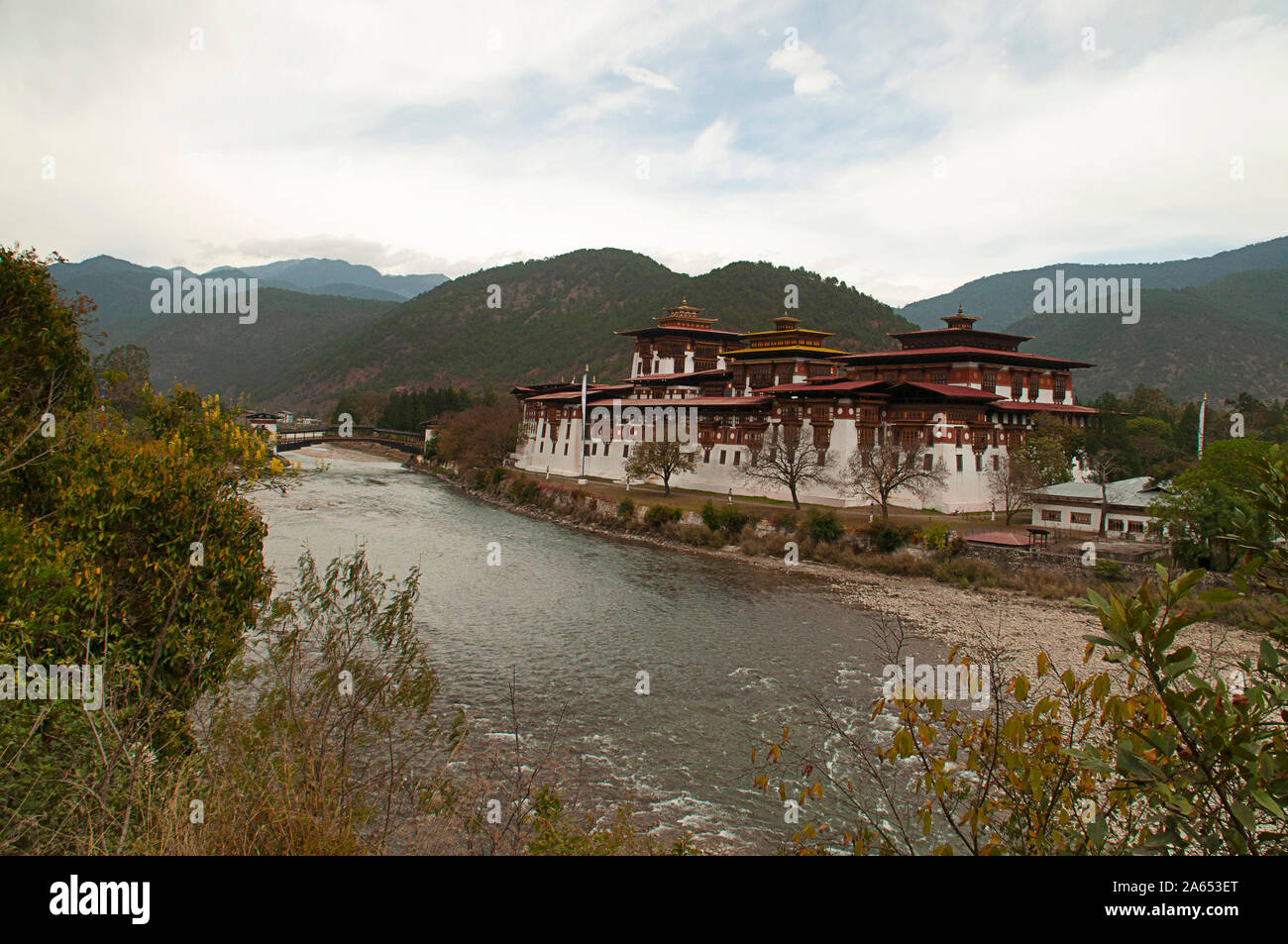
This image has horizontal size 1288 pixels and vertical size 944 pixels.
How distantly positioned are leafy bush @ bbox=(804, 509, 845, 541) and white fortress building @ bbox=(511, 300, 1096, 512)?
7831mm

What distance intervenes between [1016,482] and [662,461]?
21.8 m

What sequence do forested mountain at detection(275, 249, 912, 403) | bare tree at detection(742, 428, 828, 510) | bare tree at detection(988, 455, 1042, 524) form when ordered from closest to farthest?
bare tree at detection(988, 455, 1042, 524), bare tree at detection(742, 428, 828, 510), forested mountain at detection(275, 249, 912, 403)

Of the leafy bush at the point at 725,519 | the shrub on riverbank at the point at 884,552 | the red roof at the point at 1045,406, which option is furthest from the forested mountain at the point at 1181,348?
the shrub on riverbank at the point at 884,552

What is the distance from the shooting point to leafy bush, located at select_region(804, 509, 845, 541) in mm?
37906

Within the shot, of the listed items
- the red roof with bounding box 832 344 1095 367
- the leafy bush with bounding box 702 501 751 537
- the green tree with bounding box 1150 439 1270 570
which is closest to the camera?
the green tree with bounding box 1150 439 1270 570

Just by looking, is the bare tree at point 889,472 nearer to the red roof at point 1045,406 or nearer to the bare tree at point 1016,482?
the bare tree at point 1016,482

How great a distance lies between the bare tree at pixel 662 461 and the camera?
53094 mm

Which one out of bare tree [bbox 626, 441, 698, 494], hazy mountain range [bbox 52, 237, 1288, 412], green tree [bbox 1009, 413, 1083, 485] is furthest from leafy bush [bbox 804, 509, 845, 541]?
hazy mountain range [bbox 52, 237, 1288, 412]

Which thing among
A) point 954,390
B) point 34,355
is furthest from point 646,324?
point 34,355

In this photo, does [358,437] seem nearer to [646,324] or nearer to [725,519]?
[646,324]

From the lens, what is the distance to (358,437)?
9081 cm

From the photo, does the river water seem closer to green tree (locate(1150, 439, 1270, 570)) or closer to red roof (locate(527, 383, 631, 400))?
green tree (locate(1150, 439, 1270, 570))
